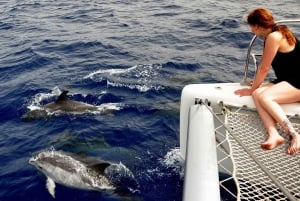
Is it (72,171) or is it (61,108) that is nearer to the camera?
(72,171)

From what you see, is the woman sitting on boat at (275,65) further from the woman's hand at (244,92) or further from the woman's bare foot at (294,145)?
the woman's bare foot at (294,145)

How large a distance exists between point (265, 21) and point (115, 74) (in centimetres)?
889

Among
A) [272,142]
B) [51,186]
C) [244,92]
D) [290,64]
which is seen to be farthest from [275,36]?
[51,186]

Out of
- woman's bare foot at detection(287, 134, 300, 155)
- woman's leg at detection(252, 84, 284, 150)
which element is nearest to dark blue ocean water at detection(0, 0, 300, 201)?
woman's leg at detection(252, 84, 284, 150)

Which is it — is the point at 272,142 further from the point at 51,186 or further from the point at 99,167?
the point at 51,186

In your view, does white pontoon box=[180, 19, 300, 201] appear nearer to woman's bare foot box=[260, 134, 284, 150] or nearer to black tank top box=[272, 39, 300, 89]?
woman's bare foot box=[260, 134, 284, 150]

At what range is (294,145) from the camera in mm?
5656

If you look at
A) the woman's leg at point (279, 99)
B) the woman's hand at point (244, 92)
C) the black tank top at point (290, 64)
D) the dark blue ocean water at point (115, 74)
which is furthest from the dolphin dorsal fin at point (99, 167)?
the black tank top at point (290, 64)

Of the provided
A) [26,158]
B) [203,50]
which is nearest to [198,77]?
[203,50]

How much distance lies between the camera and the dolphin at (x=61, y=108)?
37.7ft

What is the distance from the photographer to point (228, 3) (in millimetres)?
25562

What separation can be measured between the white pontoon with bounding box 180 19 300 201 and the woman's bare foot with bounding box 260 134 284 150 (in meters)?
0.23

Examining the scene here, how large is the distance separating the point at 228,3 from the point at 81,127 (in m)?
18.0

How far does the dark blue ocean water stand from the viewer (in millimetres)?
8875
